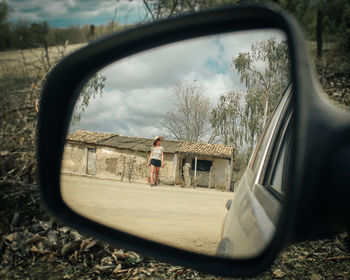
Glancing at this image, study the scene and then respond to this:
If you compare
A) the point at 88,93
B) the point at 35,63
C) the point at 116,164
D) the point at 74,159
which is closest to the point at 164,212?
the point at 116,164

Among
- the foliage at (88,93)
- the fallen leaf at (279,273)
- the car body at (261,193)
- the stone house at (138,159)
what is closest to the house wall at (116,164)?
the stone house at (138,159)

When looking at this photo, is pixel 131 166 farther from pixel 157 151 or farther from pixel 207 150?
pixel 207 150

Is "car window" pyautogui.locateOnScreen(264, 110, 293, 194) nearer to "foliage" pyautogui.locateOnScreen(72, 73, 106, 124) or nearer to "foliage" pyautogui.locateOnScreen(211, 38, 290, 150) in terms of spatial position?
"foliage" pyautogui.locateOnScreen(211, 38, 290, 150)

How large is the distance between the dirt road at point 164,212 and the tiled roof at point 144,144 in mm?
142

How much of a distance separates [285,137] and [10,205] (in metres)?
4.33

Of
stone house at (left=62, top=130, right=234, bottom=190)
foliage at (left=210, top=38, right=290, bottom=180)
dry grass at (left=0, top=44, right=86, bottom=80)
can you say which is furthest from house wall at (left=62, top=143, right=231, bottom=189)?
dry grass at (left=0, top=44, right=86, bottom=80)

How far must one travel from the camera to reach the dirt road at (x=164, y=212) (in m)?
1.12

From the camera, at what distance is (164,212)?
4.00 feet

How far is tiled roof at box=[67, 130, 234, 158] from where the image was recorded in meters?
1.06

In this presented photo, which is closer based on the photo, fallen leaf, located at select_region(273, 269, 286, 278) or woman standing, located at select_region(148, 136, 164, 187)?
woman standing, located at select_region(148, 136, 164, 187)

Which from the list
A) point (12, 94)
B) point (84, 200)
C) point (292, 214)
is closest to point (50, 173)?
point (84, 200)

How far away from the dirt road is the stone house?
0.04 m

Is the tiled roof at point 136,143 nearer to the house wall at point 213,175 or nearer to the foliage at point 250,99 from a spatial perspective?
the house wall at point 213,175

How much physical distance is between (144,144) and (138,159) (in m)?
0.07
